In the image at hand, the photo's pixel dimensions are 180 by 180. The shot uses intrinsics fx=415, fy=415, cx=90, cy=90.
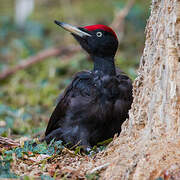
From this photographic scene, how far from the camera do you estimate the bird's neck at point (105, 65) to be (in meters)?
4.59

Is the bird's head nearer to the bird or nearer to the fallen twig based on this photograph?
the bird

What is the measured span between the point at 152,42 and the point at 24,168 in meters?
1.40

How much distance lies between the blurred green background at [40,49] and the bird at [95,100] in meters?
0.79

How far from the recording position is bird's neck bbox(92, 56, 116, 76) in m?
4.59

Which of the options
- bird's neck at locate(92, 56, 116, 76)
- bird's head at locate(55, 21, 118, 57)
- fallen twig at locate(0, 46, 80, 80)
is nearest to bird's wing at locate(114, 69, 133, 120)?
bird's neck at locate(92, 56, 116, 76)

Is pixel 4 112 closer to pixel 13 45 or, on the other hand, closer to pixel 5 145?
pixel 5 145

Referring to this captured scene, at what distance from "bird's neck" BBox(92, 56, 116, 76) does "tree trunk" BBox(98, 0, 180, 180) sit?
1.40 m

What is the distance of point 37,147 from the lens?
3.61 m

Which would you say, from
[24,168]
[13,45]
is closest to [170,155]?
[24,168]

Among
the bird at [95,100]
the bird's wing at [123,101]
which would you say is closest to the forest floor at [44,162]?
the bird at [95,100]

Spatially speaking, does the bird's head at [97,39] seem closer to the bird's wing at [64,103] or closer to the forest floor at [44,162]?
the bird's wing at [64,103]

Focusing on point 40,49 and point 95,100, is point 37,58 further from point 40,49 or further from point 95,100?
point 95,100

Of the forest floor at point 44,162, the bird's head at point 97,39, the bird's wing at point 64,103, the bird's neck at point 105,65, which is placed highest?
the bird's head at point 97,39

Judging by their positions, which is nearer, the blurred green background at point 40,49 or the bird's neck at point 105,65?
the bird's neck at point 105,65
